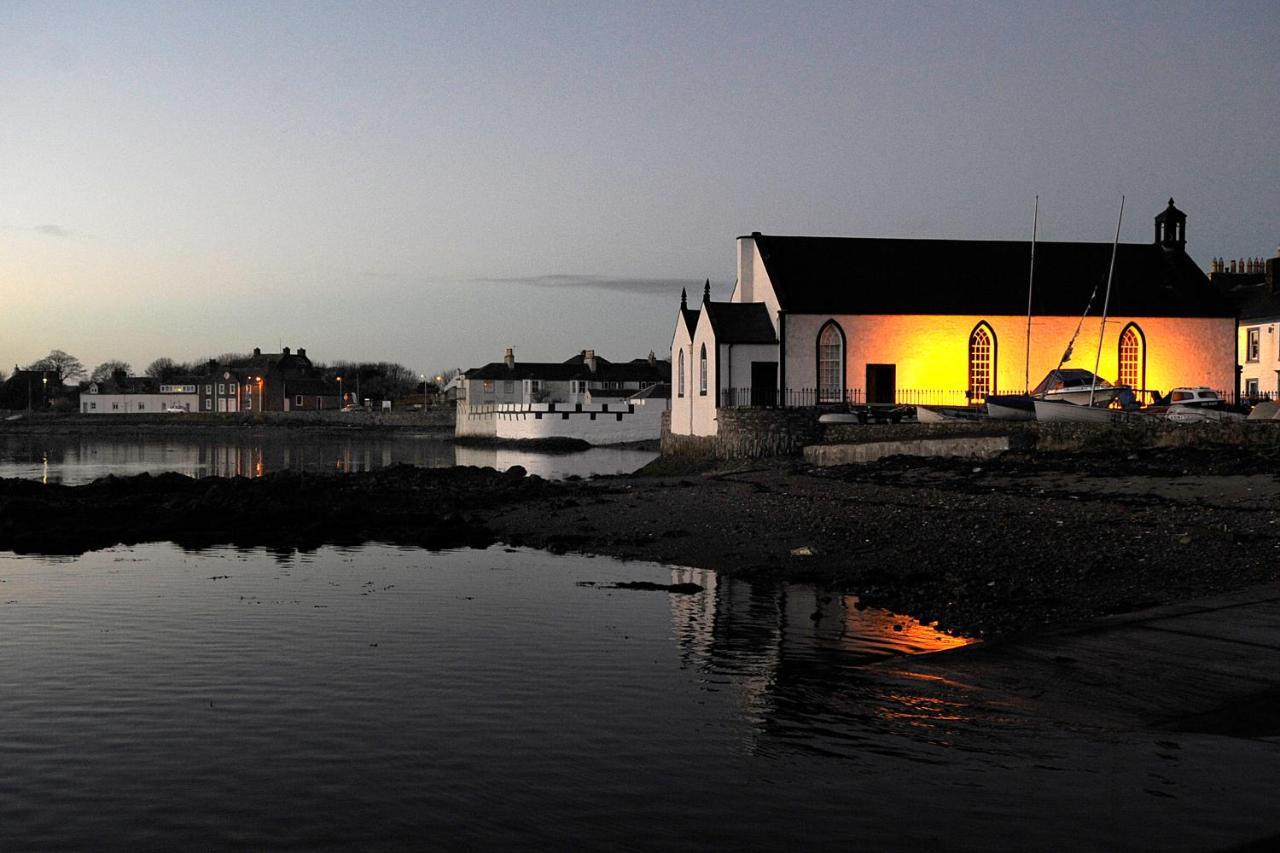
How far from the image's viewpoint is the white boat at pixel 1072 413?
32.7 m

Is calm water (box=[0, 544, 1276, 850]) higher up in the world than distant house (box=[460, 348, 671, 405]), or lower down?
lower down

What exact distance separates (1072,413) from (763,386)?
1406cm

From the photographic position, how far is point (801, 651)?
13703mm

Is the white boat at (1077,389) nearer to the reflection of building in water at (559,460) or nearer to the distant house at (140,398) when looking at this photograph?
the reflection of building in water at (559,460)

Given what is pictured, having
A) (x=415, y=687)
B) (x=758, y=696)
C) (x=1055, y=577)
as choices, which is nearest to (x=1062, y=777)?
(x=758, y=696)

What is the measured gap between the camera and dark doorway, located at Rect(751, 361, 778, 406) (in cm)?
4550

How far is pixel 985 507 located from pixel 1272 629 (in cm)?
1180

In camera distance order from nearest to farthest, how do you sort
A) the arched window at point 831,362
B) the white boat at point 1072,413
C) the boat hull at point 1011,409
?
the white boat at point 1072,413 → the boat hull at point 1011,409 → the arched window at point 831,362

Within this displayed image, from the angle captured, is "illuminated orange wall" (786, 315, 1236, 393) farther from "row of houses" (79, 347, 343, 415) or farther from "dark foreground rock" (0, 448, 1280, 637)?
"row of houses" (79, 347, 343, 415)

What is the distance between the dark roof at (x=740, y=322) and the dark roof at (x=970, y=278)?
3.95 feet

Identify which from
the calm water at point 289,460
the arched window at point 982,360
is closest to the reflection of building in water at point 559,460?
the calm water at point 289,460

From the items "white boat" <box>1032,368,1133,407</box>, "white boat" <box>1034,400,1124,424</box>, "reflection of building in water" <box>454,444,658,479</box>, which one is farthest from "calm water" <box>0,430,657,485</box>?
"white boat" <box>1034,400,1124,424</box>

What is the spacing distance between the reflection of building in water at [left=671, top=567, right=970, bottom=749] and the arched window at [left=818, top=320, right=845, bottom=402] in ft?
89.0

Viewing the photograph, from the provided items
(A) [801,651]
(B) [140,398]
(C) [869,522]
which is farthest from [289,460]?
(B) [140,398]
